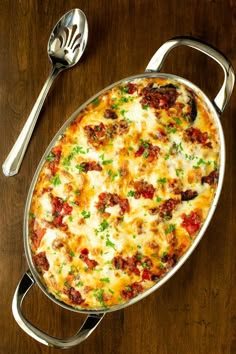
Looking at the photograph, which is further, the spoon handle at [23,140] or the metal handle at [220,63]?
the spoon handle at [23,140]

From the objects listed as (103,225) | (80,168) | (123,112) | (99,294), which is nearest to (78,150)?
(80,168)

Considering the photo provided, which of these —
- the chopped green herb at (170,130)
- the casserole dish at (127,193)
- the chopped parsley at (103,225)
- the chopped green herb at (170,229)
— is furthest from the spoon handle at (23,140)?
the chopped green herb at (170,229)

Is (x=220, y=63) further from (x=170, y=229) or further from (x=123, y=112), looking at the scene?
(x=170, y=229)

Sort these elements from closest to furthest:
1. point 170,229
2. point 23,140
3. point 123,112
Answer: point 170,229, point 123,112, point 23,140

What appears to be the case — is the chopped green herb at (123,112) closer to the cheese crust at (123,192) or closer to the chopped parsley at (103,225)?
the cheese crust at (123,192)

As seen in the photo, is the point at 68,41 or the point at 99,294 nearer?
the point at 99,294

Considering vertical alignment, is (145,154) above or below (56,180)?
above

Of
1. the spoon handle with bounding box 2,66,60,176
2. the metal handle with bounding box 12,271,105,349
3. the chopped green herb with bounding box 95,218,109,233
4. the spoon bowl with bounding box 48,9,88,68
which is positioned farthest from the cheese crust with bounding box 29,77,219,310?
the spoon bowl with bounding box 48,9,88,68
